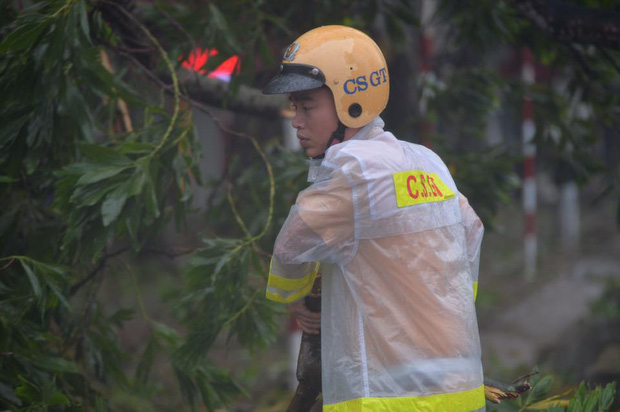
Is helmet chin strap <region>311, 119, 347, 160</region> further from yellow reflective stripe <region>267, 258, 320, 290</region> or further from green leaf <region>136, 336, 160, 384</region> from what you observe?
green leaf <region>136, 336, 160, 384</region>

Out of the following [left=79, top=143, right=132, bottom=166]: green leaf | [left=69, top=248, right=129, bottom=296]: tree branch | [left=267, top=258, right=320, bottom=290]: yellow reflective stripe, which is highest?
[left=79, top=143, right=132, bottom=166]: green leaf

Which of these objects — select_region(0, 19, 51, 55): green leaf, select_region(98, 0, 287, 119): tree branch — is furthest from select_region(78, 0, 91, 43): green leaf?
select_region(98, 0, 287, 119): tree branch

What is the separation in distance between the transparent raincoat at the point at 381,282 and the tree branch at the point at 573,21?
2.02 m

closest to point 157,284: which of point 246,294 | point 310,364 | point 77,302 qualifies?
point 77,302

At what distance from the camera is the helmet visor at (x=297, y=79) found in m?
2.72

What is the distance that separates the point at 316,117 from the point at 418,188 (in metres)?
0.47

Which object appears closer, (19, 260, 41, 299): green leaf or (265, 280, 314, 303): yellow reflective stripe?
(265, 280, 314, 303): yellow reflective stripe

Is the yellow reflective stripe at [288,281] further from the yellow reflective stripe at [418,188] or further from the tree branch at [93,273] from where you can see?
the tree branch at [93,273]

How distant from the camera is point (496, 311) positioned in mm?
8922

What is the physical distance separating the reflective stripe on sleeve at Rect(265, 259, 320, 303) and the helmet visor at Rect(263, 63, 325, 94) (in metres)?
0.61

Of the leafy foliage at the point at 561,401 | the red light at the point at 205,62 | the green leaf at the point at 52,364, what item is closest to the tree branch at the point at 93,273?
the green leaf at the point at 52,364

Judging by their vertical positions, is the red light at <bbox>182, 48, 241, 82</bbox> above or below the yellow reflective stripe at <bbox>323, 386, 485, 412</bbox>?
above

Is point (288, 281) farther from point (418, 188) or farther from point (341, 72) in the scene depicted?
point (341, 72)

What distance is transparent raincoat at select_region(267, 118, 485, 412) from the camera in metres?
2.47
